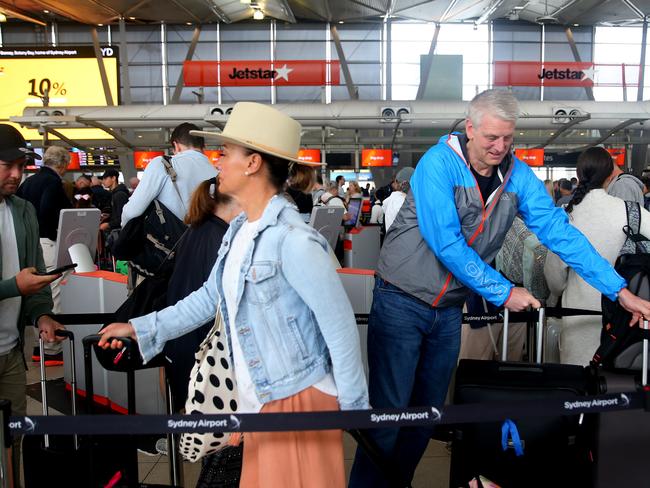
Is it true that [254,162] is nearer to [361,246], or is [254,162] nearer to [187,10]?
[361,246]

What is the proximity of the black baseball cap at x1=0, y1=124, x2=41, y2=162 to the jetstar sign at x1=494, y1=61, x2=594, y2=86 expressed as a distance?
52.5 feet

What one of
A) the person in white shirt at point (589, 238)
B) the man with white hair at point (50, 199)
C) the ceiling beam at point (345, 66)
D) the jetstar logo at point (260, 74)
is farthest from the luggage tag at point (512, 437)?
the ceiling beam at point (345, 66)

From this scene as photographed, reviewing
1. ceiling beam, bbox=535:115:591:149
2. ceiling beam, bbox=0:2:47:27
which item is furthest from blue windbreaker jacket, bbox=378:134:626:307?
ceiling beam, bbox=0:2:47:27

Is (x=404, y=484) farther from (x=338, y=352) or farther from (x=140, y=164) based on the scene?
(x=140, y=164)

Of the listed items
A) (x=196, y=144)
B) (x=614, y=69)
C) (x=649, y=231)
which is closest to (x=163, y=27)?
(x=614, y=69)

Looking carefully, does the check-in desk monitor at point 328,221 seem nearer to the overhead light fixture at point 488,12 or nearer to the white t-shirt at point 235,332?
the white t-shirt at point 235,332

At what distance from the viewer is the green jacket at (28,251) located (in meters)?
2.68

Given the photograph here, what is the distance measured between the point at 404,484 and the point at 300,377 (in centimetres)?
124

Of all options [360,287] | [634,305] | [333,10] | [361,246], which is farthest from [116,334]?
[333,10]

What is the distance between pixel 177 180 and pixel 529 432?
2372 mm

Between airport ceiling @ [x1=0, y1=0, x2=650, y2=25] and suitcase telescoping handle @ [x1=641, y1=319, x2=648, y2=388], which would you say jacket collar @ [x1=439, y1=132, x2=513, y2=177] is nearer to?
suitcase telescoping handle @ [x1=641, y1=319, x2=648, y2=388]

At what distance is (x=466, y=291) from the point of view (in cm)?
271

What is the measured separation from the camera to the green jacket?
268 centimetres

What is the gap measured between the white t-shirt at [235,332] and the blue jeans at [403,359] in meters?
0.78
